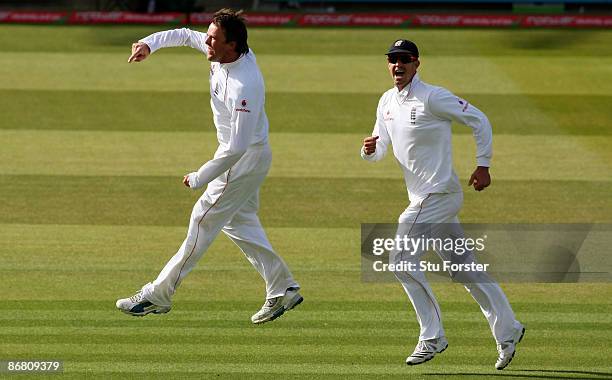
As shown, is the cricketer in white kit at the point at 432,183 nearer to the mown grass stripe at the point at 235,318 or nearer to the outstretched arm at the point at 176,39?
the mown grass stripe at the point at 235,318

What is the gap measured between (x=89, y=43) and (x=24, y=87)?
4082mm

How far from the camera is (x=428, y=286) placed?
848cm

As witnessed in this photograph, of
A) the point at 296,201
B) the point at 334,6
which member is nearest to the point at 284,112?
the point at 296,201

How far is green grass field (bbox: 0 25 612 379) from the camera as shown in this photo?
881 cm

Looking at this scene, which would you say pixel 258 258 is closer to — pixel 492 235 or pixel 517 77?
pixel 492 235

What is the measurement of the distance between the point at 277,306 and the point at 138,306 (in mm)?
993

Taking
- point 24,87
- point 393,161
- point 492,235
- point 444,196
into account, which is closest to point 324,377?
point 444,196

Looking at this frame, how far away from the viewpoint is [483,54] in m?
23.9

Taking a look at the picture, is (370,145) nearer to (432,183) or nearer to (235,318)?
(432,183)

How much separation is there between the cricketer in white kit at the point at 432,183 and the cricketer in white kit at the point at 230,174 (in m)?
1.05

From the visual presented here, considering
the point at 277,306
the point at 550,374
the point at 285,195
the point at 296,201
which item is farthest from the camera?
the point at 285,195

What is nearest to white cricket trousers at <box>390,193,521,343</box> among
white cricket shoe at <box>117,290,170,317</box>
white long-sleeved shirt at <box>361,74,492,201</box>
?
white long-sleeved shirt at <box>361,74,492,201</box>

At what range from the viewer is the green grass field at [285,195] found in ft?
28.9

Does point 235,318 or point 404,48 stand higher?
point 404,48
